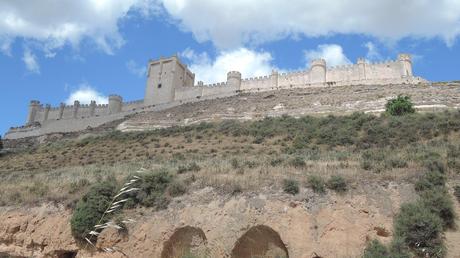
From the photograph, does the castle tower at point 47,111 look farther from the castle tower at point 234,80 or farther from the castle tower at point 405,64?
the castle tower at point 405,64

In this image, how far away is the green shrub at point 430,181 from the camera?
37.0 feet

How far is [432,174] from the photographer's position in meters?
11.7

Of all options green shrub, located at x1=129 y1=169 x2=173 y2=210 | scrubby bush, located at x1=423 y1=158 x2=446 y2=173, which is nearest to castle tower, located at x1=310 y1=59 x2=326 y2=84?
scrubby bush, located at x1=423 y1=158 x2=446 y2=173

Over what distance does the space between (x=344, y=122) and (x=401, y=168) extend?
19900mm

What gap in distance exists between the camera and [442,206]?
10438mm

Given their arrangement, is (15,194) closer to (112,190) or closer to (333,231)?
(112,190)

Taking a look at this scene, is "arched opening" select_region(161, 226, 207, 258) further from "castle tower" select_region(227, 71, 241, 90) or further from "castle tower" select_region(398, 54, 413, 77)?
"castle tower" select_region(227, 71, 241, 90)

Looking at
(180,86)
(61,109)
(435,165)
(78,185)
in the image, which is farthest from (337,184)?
(61,109)

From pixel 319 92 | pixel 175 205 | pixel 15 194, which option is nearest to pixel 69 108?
pixel 319 92

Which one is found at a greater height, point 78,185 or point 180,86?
point 180,86

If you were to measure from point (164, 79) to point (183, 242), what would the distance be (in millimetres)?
51211

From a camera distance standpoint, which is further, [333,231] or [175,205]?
[175,205]

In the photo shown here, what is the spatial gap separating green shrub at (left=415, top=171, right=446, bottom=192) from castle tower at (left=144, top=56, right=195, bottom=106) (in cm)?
4877

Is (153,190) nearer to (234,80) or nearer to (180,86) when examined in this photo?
(234,80)
